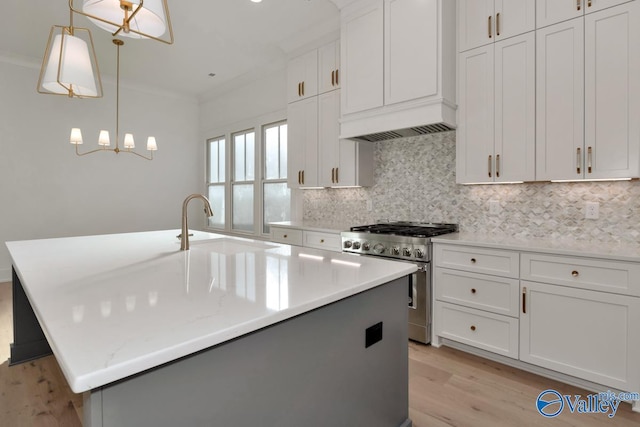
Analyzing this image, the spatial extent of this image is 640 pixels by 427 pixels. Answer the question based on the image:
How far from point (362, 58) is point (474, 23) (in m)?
0.95

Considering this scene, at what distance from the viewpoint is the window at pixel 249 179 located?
196 inches

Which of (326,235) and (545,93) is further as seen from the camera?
(326,235)

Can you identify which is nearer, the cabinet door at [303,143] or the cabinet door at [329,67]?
the cabinet door at [329,67]

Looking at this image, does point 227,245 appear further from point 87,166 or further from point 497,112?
point 87,166

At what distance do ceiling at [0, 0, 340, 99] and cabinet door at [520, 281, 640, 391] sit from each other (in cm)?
312

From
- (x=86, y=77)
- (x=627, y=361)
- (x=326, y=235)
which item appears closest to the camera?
(x=627, y=361)

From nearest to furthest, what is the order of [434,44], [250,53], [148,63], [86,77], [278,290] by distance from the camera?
[278,290]
[86,77]
[434,44]
[250,53]
[148,63]

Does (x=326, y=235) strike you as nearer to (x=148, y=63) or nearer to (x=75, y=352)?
(x=75, y=352)

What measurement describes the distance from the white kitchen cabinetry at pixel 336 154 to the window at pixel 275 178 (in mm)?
1184

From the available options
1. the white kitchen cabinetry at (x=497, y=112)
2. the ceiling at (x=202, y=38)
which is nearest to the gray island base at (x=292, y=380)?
the white kitchen cabinetry at (x=497, y=112)

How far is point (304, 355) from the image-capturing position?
3.75 feet

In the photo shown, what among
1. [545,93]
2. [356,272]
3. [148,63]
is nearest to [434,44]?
[545,93]

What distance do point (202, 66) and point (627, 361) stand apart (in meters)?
5.48

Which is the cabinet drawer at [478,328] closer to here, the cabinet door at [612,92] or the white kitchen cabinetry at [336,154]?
the cabinet door at [612,92]
